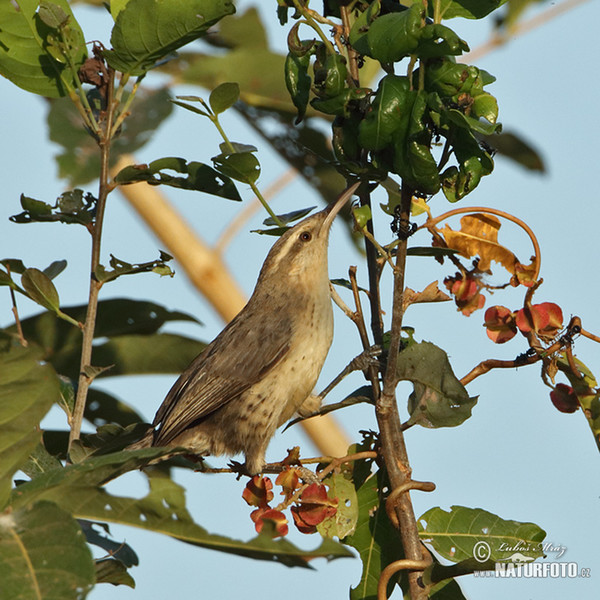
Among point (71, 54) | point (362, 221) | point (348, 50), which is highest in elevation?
point (71, 54)

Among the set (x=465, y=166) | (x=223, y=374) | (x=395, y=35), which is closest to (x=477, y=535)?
(x=465, y=166)

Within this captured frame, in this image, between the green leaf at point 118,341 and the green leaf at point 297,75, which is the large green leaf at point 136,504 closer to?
the green leaf at point 297,75

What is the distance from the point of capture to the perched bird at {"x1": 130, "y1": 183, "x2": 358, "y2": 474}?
16.4ft

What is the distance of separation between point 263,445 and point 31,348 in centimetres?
287

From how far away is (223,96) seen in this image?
310 centimetres

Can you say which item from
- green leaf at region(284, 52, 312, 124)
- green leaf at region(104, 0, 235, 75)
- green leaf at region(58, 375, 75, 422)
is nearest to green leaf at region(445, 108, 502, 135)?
green leaf at region(284, 52, 312, 124)

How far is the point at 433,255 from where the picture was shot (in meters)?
3.01

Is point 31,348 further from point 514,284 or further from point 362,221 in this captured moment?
point 514,284

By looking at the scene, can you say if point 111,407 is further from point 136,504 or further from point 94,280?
point 136,504

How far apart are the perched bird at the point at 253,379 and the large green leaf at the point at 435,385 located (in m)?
1.93

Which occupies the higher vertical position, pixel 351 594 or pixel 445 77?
pixel 445 77

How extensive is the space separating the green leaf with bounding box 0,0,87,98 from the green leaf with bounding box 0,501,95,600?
6.24 ft

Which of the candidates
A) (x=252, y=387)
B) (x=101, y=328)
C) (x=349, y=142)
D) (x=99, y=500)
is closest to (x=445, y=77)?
(x=349, y=142)

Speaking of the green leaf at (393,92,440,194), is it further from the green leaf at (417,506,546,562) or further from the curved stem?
the green leaf at (417,506,546,562)
